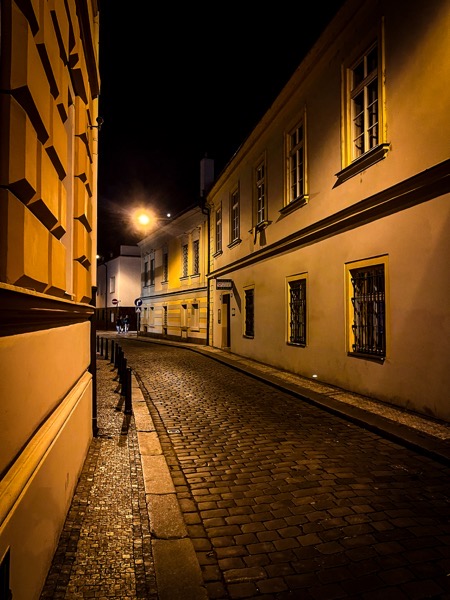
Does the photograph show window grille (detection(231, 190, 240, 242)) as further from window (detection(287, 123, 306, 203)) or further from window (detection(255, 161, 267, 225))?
window (detection(287, 123, 306, 203))

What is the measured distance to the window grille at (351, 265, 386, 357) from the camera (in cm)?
777

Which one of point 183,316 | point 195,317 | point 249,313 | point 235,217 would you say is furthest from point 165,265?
point 249,313

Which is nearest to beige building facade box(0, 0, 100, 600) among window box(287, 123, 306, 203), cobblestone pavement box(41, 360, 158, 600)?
cobblestone pavement box(41, 360, 158, 600)

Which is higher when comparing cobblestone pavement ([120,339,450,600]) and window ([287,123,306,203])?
window ([287,123,306,203])

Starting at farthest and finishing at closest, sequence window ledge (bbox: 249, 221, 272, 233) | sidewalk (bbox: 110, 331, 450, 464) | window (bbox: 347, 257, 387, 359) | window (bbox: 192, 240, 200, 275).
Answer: window (bbox: 192, 240, 200, 275) → window ledge (bbox: 249, 221, 272, 233) → window (bbox: 347, 257, 387, 359) → sidewalk (bbox: 110, 331, 450, 464)

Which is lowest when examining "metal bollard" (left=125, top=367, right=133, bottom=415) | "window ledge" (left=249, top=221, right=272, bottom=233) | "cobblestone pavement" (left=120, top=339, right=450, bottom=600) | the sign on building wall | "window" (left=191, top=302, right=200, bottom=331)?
"cobblestone pavement" (left=120, top=339, right=450, bottom=600)

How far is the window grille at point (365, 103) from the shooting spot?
8148 mm

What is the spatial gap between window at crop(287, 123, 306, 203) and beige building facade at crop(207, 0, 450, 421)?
0.12 feet

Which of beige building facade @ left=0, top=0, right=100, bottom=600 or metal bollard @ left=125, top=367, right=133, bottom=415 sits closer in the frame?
beige building facade @ left=0, top=0, right=100, bottom=600

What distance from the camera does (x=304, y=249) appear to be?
35.1ft

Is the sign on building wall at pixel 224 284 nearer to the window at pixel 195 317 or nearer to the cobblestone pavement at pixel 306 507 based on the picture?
the window at pixel 195 317

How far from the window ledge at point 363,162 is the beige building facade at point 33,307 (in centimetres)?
552

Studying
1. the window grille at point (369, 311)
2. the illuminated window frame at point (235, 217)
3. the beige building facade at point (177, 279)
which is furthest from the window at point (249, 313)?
the window grille at point (369, 311)

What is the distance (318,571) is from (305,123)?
10052 mm
